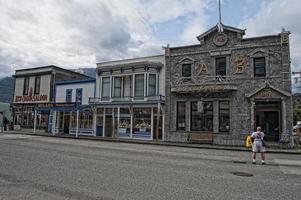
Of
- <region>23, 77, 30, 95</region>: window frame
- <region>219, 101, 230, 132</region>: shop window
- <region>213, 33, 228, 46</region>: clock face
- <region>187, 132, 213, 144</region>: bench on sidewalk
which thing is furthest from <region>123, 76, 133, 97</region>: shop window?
<region>23, 77, 30, 95</region>: window frame

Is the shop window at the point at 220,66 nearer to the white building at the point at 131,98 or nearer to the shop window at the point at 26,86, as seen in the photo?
the white building at the point at 131,98

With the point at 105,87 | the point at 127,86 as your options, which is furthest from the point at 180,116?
the point at 105,87

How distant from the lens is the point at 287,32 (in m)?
20.6

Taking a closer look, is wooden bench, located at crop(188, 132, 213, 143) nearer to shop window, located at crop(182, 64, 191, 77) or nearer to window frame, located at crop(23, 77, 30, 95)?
shop window, located at crop(182, 64, 191, 77)

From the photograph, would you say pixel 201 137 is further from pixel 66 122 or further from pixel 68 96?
pixel 68 96

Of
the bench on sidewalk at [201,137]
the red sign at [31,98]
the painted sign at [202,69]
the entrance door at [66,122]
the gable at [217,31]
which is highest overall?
the gable at [217,31]

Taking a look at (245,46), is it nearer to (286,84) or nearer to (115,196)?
(286,84)

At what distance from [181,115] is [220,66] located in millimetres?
5776

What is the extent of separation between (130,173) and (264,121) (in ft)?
53.8

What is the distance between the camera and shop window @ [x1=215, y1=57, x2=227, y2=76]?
23.1 meters

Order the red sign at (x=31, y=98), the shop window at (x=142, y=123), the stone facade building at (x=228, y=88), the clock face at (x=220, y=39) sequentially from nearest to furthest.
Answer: the stone facade building at (x=228, y=88) → the clock face at (x=220, y=39) → the shop window at (x=142, y=123) → the red sign at (x=31, y=98)

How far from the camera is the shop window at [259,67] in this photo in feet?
A: 71.0

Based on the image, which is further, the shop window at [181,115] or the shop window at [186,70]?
the shop window at [186,70]

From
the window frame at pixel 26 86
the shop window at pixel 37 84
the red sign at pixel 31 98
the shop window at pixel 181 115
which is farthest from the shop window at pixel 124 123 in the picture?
the window frame at pixel 26 86
